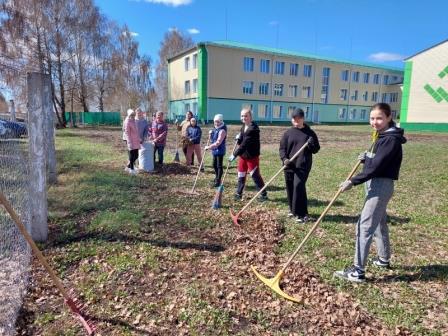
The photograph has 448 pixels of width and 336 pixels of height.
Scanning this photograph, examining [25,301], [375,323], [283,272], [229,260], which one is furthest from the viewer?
[229,260]

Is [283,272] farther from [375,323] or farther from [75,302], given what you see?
[75,302]

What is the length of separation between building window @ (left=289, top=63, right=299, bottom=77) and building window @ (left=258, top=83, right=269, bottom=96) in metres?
4.24

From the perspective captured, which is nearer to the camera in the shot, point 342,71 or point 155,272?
point 155,272

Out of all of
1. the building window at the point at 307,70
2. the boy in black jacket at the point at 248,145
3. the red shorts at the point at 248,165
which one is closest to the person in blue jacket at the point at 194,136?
the red shorts at the point at 248,165

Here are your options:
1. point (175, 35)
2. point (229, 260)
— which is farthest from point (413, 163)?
point (175, 35)

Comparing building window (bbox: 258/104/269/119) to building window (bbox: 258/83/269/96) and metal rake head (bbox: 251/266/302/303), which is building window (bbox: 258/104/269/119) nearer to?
building window (bbox: 258/83/269/96)

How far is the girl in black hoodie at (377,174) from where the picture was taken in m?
3.33

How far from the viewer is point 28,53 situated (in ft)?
83.2

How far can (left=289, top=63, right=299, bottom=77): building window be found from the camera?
43519 mm

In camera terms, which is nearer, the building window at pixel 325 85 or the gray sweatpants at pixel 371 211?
the gray sweatpants at pixel 371 211

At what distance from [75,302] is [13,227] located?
4.69ft

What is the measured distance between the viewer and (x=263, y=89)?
42.0 meters

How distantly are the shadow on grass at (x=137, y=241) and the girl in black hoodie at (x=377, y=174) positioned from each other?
181 cm

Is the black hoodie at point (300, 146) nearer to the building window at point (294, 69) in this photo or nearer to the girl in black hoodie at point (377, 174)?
the girl in black hoodie at point (377, 174)
